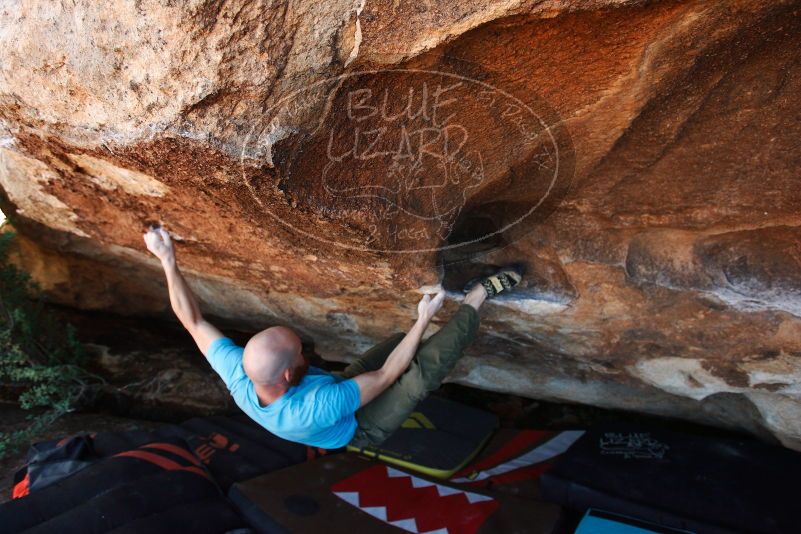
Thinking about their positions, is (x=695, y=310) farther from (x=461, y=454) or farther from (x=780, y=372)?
(x=461, y=454)

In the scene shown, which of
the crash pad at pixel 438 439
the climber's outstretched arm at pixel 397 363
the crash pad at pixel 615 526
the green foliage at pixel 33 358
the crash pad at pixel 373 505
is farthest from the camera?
the green foliage at pixel 33 358

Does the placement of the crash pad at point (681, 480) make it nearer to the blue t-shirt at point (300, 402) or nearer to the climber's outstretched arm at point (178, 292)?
the blue t-shirt at point (300, 402)

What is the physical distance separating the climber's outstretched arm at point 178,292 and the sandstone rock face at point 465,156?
98mm

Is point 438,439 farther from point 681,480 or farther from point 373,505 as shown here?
point 681,480

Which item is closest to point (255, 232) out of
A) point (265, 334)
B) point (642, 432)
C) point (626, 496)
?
point (265, 334)

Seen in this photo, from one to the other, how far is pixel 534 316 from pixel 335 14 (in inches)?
51.4

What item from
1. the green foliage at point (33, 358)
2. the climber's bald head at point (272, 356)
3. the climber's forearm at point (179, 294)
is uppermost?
the climber's forearm at point (179, 294)

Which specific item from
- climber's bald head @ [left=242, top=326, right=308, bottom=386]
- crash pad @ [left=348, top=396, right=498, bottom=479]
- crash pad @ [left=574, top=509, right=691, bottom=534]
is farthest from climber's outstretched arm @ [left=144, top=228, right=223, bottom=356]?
crash pad @ [left=574, top=509, right=691, bottom=534]

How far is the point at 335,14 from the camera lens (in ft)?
3.56

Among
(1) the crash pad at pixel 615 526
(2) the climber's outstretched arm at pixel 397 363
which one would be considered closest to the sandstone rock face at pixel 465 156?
(2) the climber's outstretched arm at pixel 397 363

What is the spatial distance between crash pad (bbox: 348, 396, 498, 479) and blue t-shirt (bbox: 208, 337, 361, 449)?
817 millimetres

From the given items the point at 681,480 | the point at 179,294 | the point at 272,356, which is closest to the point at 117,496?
the point at 179,294

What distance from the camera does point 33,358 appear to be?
2.82 meters

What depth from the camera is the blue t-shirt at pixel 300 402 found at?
1592mm
